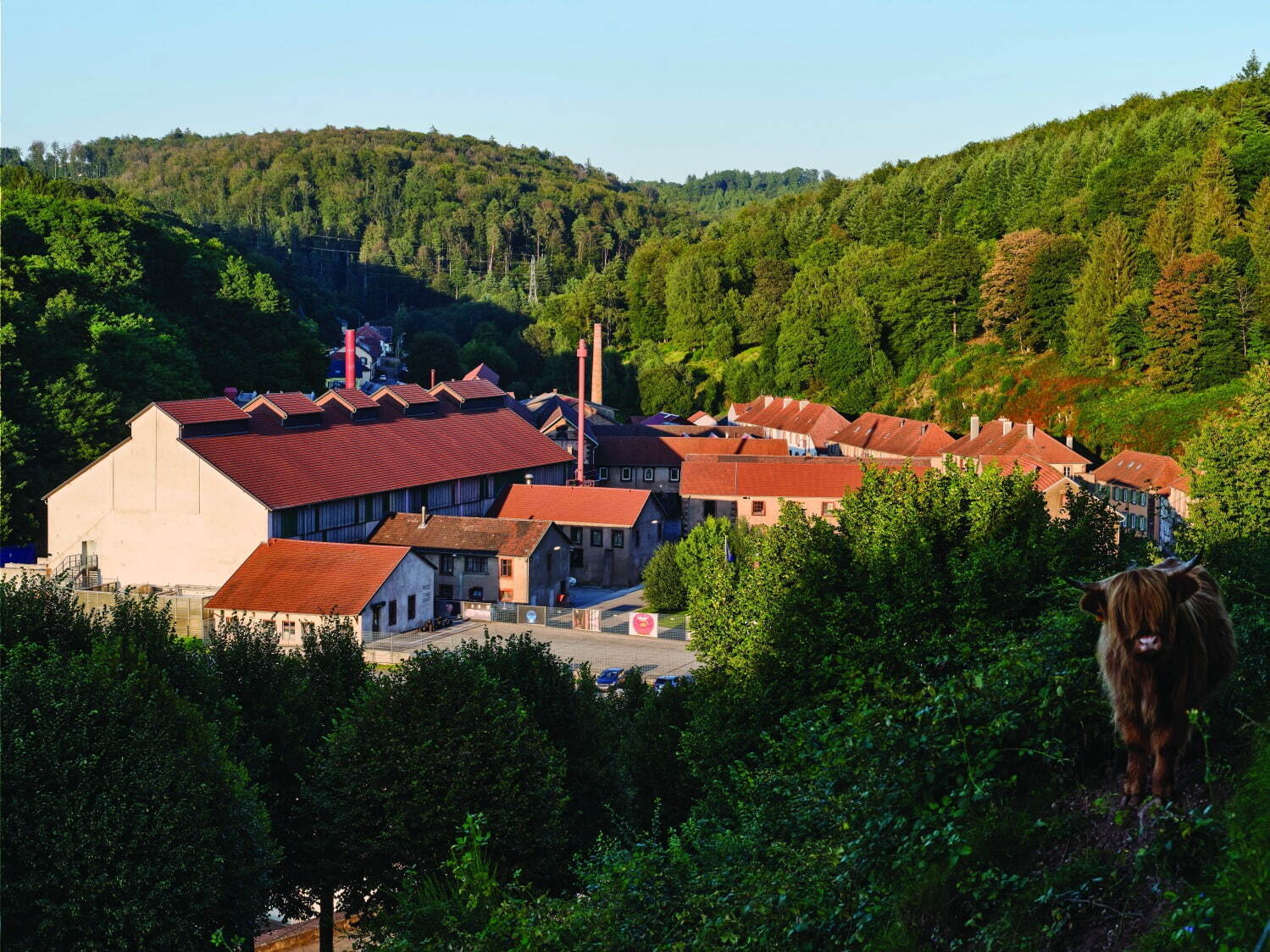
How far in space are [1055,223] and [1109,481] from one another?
4301 centimetres

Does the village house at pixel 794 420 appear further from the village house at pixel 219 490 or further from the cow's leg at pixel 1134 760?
the cow's leg at pixel 1134 760

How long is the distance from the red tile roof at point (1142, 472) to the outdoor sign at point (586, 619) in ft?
78.1

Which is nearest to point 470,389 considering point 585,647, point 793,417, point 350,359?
point 350,359

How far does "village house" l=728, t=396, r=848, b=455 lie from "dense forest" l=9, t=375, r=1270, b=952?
174 ft

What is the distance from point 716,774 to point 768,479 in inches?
1572

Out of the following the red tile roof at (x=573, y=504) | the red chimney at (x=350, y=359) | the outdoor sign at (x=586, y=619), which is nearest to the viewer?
the outdoor sign at (x=586, y=619)

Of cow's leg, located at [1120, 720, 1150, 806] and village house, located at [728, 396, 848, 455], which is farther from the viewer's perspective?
village house, located at [728, 396, 848, 455]

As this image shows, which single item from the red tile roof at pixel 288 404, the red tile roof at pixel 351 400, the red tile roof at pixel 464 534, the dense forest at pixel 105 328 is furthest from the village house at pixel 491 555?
the dense forest at pixel 105 328

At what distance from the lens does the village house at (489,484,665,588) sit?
5362 centimetres

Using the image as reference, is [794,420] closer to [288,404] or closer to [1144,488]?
[1144,488]

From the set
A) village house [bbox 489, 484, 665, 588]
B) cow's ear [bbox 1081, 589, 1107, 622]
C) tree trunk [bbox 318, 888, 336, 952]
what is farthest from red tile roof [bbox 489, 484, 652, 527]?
cow's ear [bbox 1081, 589, 1107, 622]

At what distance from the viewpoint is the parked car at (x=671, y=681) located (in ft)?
85.7

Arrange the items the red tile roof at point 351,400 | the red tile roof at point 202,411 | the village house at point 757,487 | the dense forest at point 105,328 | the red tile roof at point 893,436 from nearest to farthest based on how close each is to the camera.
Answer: the red tile roof at point 202,411
the dense forest at point 105,328
the red tile roof at point 351,400
the village house at point 757,487
the red tile roof at point 893,436

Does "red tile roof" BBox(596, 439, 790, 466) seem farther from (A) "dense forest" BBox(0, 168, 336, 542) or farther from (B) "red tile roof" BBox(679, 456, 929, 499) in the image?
(A) "dense forest" BBox(0, 168, 336, 542)
